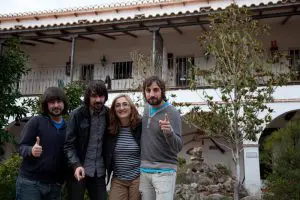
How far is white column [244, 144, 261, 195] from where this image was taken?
9.84 m

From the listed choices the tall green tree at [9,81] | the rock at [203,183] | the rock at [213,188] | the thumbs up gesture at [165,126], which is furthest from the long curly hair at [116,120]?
the rock at [213,188]

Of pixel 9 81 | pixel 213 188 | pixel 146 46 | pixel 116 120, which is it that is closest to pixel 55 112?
pixel 116 120

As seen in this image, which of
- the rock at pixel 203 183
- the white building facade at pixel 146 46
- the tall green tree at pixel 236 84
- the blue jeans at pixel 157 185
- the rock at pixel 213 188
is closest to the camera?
the blue jeans at pixel 157 185

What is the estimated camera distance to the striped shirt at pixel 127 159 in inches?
141

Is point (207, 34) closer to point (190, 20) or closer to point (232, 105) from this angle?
point (232, 105)

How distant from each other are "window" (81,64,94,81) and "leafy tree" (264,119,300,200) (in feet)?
32.5

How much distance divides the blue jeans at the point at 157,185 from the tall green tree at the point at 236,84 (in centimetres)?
367

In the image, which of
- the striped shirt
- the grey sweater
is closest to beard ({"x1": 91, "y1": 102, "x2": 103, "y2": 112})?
the striped shirt

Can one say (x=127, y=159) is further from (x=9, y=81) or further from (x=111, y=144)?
(x=9, y=81)

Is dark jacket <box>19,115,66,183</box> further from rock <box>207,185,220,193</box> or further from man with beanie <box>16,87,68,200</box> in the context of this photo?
rock <box>207,185,220,193</box>

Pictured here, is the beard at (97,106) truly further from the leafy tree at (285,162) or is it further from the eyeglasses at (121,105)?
the leafy tree at (285,162)

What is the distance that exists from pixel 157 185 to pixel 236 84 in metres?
4.03

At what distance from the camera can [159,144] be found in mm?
3461

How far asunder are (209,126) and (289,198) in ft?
6.55
